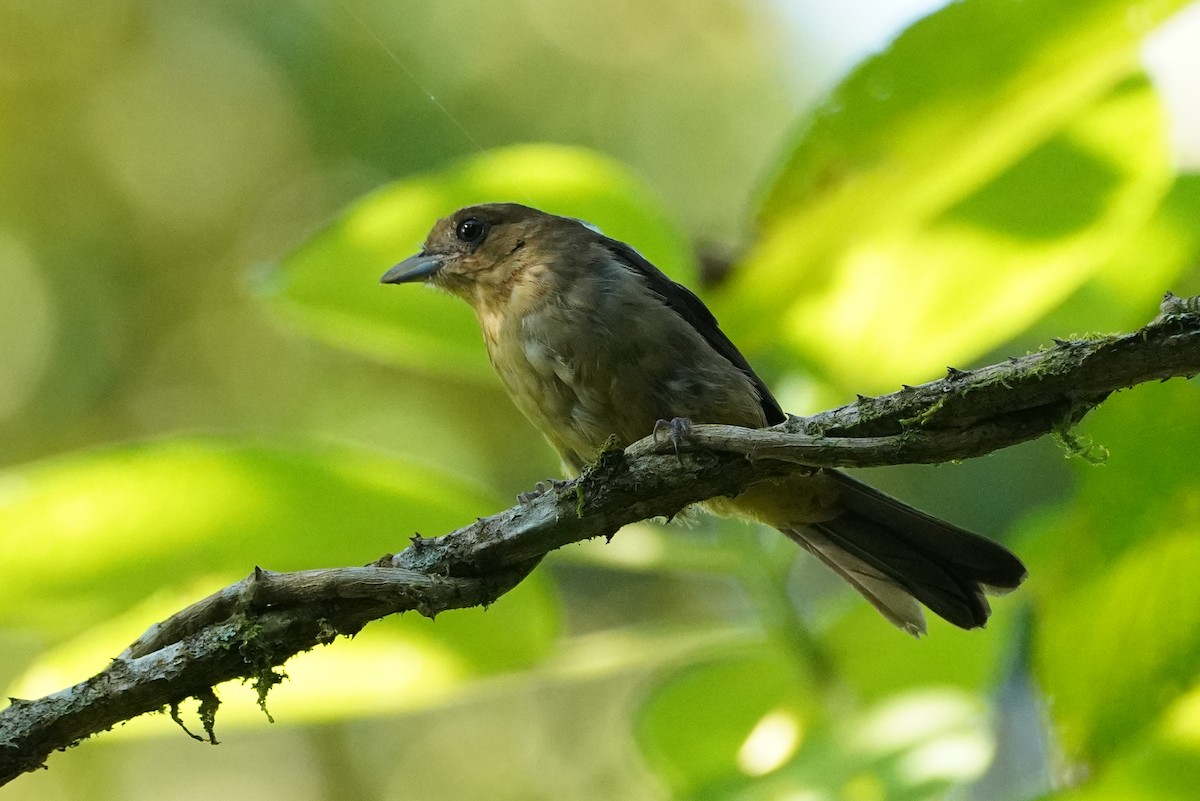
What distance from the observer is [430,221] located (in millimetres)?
2217

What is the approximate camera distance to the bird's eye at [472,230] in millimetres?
3582

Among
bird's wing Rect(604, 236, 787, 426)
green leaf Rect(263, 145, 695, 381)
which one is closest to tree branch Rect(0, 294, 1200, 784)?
green leaf Rect(263, 145, 695, 381)

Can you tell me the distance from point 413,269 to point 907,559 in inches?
53.6

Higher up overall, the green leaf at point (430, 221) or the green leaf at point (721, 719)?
the green leaf at point (430, 221)

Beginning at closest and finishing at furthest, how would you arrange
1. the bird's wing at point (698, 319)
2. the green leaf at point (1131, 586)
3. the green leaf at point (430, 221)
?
the green leaf at point (1131, 586) → the green leaf at point (430, 221) → the bird's wing at point (698, 319)

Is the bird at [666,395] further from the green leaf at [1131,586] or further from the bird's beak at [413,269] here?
the green leaf at [1131,586]

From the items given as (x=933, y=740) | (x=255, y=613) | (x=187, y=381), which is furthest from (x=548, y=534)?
(x=187, y=381)

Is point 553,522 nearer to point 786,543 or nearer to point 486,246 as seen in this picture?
point 786,543

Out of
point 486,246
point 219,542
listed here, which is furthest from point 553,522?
point 486,246

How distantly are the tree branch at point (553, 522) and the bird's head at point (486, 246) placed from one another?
5.13 ft

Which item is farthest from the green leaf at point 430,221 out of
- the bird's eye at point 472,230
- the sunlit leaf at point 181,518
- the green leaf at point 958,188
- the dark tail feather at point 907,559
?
the bird's eye at point 472,230

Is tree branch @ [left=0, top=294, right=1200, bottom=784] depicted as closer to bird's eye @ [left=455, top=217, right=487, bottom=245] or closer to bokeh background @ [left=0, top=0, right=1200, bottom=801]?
bokeh background @ [left=0, top=0, right=1200, bottom=801]

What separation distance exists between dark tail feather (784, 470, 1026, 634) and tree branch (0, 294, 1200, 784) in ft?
3.22

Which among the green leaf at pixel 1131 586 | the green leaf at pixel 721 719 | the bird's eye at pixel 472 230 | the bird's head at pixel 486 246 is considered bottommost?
the green leaf at pixel 1131 586
